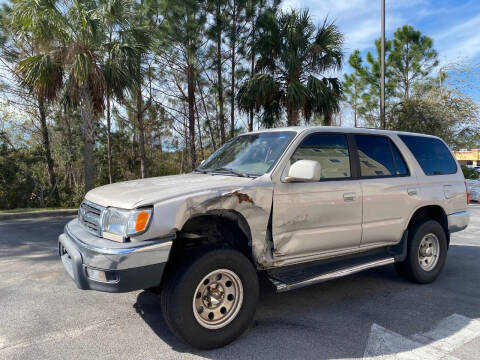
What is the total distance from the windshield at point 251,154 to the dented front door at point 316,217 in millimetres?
393

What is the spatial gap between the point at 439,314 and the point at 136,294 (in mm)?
3298

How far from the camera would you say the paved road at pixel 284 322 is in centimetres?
302

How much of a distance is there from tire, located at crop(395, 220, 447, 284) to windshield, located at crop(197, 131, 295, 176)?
2.17 m

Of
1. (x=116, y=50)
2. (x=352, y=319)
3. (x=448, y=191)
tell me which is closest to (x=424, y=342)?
(x=352, y=319)

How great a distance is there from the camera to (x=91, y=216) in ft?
11.1

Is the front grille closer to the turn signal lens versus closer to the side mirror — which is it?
the turn signal lens

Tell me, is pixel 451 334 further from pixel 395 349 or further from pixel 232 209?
pixel 232 209

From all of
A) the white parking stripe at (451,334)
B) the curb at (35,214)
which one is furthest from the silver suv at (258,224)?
the curb at (35,214)

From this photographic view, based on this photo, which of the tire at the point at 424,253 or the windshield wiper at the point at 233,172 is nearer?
the windshield wiper at the point at 233,172

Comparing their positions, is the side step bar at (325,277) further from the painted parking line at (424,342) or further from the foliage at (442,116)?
the foliage at (442,116)

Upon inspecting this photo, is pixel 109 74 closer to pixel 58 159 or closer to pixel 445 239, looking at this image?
pixel 445 239

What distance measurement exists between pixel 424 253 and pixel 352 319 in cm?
179

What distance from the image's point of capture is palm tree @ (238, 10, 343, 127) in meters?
14.7

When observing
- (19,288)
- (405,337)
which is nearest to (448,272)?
(405,337)
